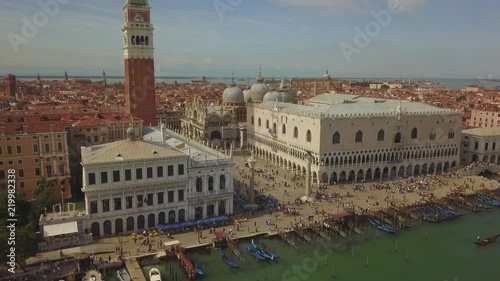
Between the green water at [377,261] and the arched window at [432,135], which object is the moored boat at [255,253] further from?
the arched window at [432,135]

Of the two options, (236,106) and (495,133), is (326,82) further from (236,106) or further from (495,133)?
(495,133)

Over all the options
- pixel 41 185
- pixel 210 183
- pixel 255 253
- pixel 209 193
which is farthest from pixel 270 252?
pixel 41 185

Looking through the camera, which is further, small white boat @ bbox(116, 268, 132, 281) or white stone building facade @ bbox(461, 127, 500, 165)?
white stone building facade @ bbox(461, 127, 500, 165)

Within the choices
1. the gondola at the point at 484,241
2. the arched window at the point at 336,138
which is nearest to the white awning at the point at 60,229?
the arched window at the point at 336,138

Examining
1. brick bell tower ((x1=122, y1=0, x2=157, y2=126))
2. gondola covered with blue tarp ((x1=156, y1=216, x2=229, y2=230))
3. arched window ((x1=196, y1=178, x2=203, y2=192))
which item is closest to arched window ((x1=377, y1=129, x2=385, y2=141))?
gondola covered with blue tarp ((x1=156, y1=216, x2=229, y2=230))

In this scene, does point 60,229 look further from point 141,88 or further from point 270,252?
point 141,88

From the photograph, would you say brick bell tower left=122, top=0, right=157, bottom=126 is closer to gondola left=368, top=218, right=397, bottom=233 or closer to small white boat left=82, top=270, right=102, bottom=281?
small white boat left=82, top=270, right=102, bottom=281
